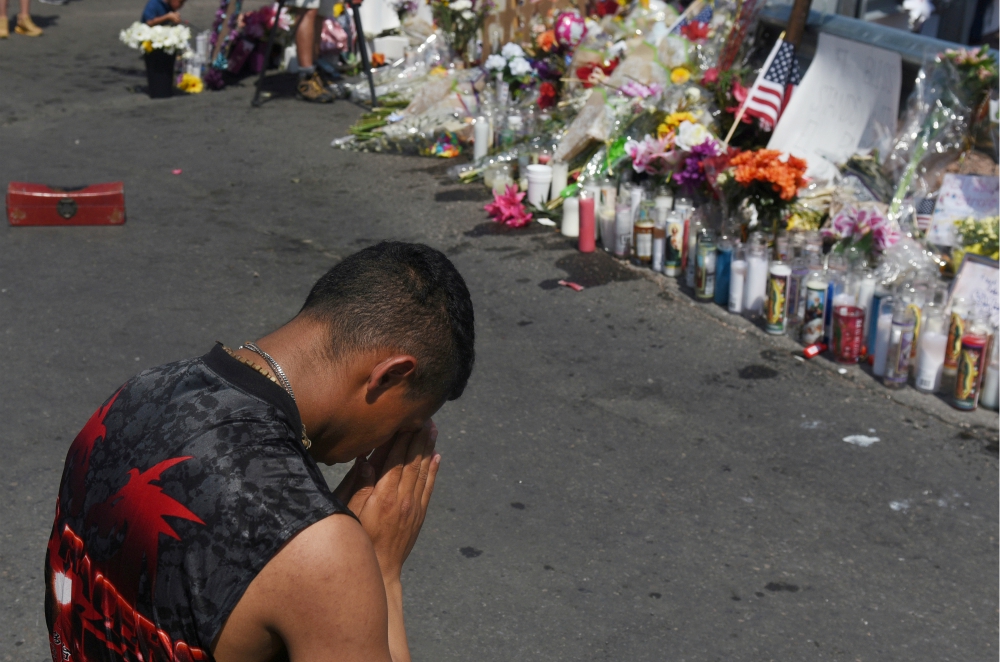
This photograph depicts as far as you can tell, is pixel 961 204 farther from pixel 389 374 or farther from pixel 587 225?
pixel 389 374

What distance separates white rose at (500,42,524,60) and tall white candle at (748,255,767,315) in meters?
3.64

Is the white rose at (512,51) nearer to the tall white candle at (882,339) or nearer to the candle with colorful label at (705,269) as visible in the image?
the candle with colorful label at (705,269)

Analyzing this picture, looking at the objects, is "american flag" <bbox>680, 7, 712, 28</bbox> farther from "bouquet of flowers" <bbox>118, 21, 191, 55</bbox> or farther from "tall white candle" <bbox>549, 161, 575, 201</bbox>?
"bouquet of flowers" <bbox>118, 21, 191, 55</bbox>

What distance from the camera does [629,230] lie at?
6383 millimetres

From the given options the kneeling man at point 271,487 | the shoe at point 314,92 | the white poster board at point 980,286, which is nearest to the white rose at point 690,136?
the white poster board at point 980,286

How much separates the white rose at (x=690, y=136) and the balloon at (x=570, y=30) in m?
2.26

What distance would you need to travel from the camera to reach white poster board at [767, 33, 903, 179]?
21.0 ft

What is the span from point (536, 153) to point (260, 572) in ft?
20.8

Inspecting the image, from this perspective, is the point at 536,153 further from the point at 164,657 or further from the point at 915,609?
the point at 164,657

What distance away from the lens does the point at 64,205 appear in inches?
268

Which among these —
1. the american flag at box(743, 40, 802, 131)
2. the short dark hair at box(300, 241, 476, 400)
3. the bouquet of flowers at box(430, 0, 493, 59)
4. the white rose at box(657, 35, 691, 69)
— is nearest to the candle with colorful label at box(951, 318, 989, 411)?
the american flag at box(743, 40, 802, 131)

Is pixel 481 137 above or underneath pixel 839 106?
underneath

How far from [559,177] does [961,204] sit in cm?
255

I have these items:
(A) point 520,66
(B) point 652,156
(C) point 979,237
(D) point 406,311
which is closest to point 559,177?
(B) point 652,156
